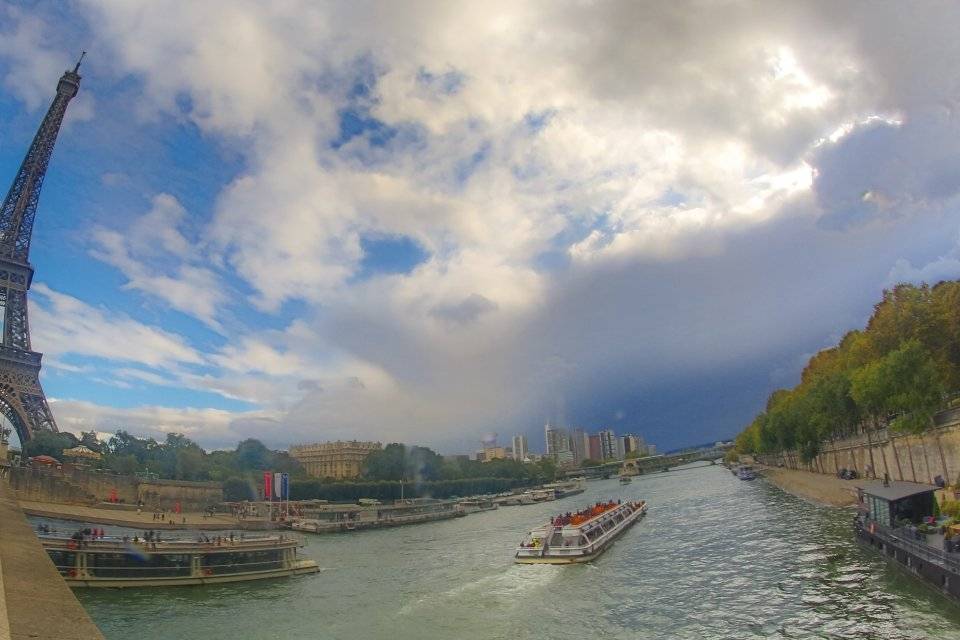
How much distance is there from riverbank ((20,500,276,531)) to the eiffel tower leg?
73.5 ft

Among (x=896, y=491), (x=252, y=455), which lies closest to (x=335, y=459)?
(x=252, y=455)

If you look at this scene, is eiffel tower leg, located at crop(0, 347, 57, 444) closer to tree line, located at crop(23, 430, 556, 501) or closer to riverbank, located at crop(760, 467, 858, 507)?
tree line, located at crop(23, 430, 556, 501)

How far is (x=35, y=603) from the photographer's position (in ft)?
33.7

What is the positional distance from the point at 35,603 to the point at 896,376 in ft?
197

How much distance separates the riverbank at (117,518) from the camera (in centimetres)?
6270

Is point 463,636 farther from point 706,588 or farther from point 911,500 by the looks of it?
point 911,500

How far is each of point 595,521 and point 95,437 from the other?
122051mm

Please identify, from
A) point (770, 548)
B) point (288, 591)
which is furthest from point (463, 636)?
point (770, 548)

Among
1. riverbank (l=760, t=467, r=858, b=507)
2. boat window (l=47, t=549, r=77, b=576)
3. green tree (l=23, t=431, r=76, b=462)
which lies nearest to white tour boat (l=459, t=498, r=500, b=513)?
riverbank (l=760, t=467, r=858, b=507)

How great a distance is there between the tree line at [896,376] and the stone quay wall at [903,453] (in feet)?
4.70

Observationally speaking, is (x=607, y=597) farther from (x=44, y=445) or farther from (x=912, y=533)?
(x=44, y=445)

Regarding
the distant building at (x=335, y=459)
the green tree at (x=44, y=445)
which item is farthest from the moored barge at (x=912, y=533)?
the distant building at (x=335, y=459)

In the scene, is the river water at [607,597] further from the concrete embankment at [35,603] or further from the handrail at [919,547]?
the concrete embankment at [35,603]

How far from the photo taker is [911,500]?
31.7 m
